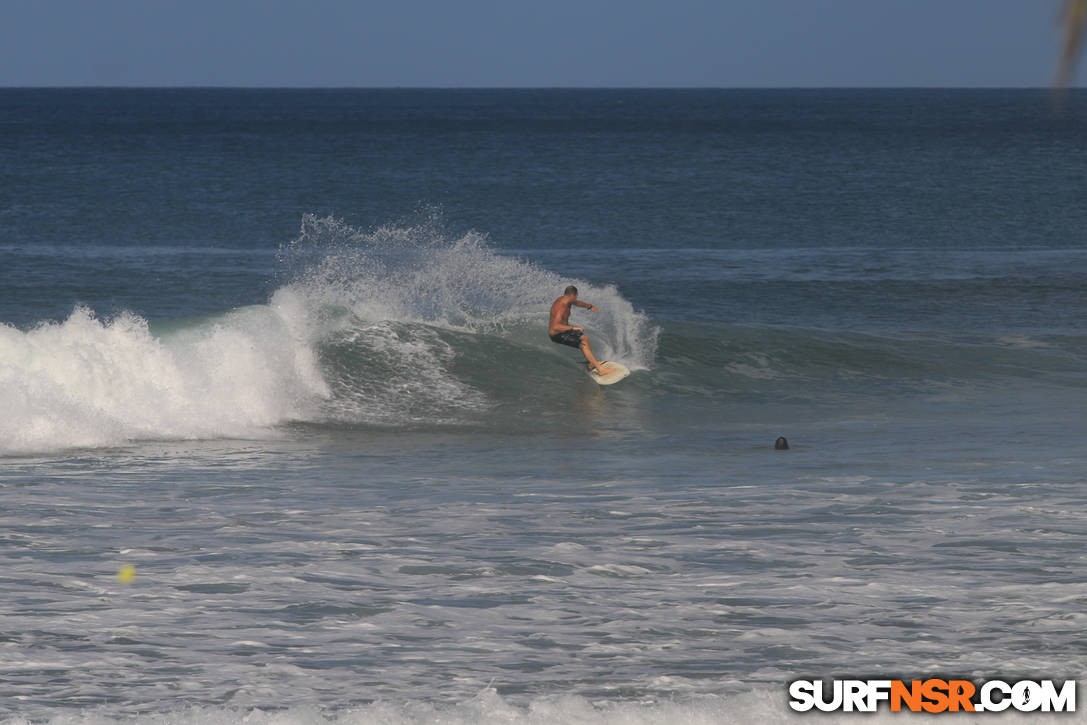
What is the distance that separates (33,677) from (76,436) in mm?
7268

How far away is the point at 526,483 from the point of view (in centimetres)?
1120

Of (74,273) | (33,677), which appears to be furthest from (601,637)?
(74,273)

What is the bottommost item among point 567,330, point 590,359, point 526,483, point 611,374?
point 526,483

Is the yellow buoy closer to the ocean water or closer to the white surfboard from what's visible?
the ocean water

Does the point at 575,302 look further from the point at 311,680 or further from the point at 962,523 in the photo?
the point at 311,680

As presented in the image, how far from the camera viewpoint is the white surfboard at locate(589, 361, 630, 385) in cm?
1753

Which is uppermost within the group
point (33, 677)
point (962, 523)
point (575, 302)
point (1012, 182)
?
point (1012, 182)

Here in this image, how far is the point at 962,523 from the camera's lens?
9.27m
